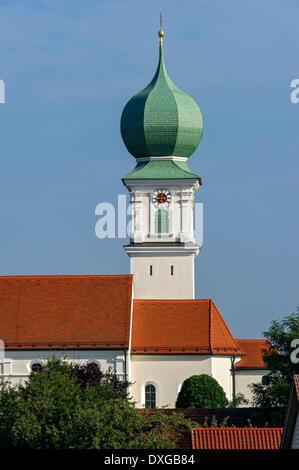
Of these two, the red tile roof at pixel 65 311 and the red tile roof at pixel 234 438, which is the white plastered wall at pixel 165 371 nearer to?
the red tile roof at pixel 65 311

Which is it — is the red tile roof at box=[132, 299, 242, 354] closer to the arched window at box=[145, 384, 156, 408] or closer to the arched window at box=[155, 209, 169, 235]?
the arched window at box=[145, 384, 156, 408]

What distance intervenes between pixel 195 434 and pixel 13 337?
28.6 m

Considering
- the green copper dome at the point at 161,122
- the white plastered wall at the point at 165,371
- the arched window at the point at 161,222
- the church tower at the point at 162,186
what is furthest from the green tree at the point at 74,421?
the green copper dome at the point at 161,122

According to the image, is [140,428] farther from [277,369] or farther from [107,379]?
[107,379]

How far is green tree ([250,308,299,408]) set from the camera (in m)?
44.2

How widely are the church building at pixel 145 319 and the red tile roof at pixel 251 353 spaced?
0.18 ft

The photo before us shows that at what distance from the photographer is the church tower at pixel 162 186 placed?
65500 millimetres

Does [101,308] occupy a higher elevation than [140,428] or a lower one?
higher

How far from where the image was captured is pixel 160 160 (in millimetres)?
67812

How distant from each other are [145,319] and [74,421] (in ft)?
80.5

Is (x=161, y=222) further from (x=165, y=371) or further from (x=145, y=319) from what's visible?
(x=165, y=371)

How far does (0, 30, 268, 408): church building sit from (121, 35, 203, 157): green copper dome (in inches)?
83.6
